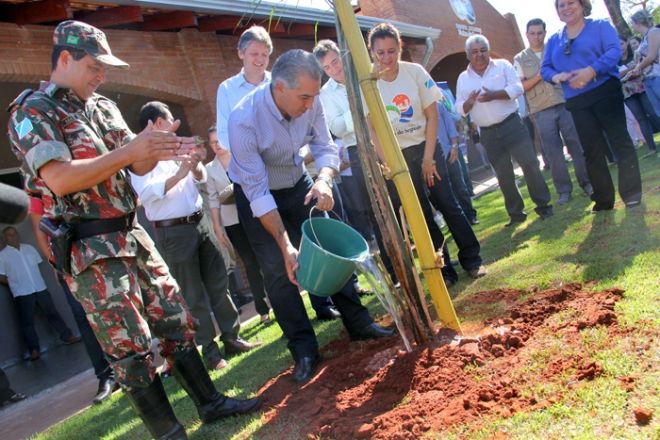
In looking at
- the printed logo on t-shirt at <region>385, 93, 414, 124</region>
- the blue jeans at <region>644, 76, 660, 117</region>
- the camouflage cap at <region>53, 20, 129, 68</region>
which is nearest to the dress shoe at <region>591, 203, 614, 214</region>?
the printed logo on t-shirt at <region>385, 93, 414, 124</region>

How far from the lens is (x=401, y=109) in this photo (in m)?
4.57

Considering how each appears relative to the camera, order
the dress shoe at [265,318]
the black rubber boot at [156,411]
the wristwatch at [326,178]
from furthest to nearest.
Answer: the dress shoe at [265,318]
the wristwatch at [326,178]
the black rubber boot at [156,411]

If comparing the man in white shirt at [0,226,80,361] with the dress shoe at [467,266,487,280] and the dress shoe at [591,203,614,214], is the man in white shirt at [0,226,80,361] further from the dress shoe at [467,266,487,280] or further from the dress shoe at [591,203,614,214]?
the dress shoe at [591,203,614,214]

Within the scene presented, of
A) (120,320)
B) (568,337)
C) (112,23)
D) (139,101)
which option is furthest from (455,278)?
(139,101)

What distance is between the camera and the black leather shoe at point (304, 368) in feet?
11.3

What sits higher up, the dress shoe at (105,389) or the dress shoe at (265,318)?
the dress shoe at (105,389)

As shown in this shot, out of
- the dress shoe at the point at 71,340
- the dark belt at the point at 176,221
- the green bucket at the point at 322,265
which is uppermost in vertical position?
the dark belt at the point at 176,221

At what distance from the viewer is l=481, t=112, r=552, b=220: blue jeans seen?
6051mm

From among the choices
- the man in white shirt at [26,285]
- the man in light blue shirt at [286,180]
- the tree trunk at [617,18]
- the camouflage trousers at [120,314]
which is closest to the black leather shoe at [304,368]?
the man in light blue shirt at [286,180]

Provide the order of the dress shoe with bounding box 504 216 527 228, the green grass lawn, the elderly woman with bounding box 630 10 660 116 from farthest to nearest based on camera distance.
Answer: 1. the elderly woman with bounding box 630 10 660 116
2. the dress shoe with bounding box 504 216 527 228
3. the green grass lawn

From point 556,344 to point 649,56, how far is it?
7055 millimetres

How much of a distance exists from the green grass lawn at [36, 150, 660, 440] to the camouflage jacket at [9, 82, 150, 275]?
1150 mm

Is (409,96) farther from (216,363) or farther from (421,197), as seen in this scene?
(216,363)

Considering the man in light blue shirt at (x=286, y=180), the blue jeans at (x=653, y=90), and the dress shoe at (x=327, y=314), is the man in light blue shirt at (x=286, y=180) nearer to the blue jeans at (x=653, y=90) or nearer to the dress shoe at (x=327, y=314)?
the dress shoe at (x=327, y=314)
